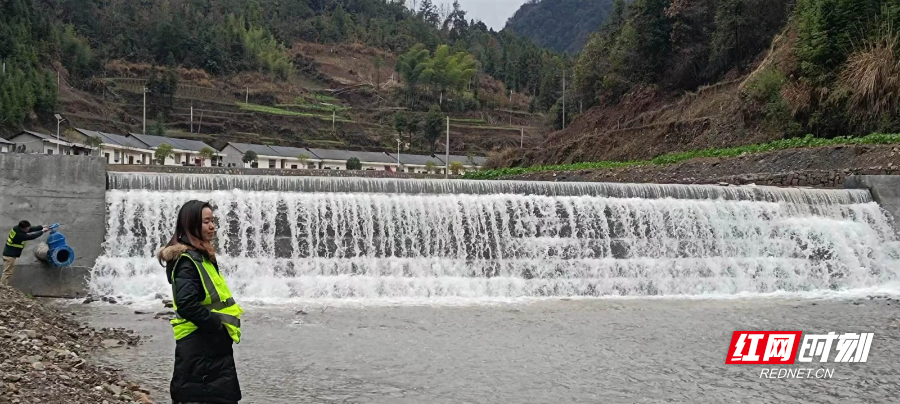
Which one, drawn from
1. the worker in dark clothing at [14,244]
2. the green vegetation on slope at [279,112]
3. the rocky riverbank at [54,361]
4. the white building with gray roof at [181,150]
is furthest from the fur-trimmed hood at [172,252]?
the green vegetation on slope at [279,112]

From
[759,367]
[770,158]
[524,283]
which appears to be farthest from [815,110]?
[759,367]

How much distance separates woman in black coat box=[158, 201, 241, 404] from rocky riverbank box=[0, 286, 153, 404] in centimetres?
63

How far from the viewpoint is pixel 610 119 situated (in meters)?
37.9

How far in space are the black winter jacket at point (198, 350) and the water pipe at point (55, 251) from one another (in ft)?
27.5

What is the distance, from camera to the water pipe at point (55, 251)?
1077 centimetres

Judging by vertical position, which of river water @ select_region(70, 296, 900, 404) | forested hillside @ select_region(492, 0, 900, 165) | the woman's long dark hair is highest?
forested hillside @ select_region(492, 0, 900, 165)

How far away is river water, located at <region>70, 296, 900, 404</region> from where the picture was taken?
6.09 metres

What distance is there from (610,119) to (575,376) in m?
32.4

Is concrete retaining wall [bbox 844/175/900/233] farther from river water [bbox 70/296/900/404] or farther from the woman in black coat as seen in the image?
the woman in black coat

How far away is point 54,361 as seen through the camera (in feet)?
18.8

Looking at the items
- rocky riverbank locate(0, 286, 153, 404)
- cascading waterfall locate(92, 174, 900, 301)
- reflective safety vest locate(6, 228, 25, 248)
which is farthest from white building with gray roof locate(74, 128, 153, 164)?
rocky riverbank locate(0, 286, 153, 404)

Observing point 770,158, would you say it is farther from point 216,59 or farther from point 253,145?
point 216,59

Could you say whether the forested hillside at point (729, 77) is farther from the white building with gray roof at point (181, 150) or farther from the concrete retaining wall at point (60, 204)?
the white building with gray roof at point (181, 150)

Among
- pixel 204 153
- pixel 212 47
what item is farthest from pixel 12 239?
pixel 212 47
